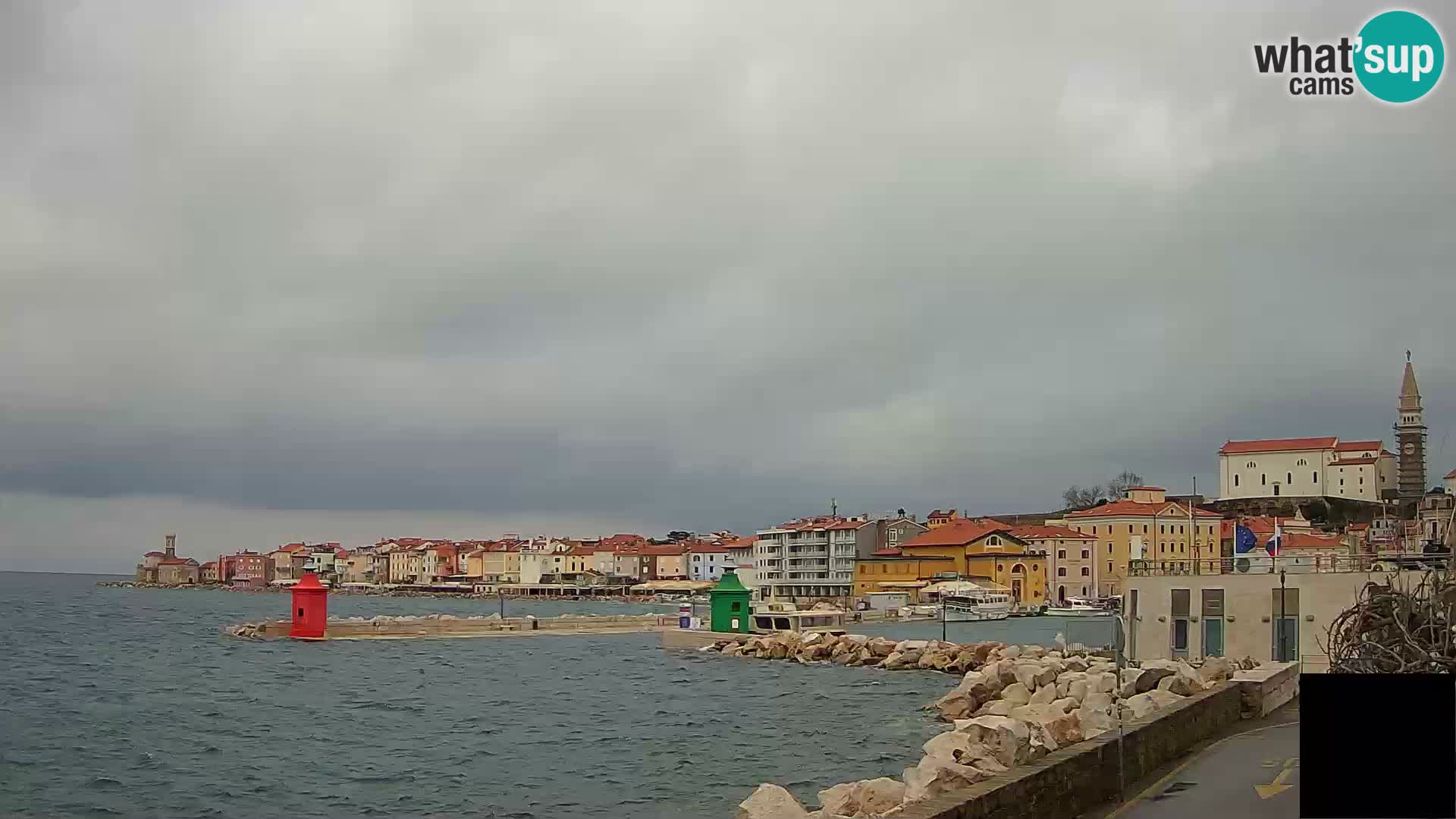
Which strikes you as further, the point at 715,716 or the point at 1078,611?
the point at 1078,611

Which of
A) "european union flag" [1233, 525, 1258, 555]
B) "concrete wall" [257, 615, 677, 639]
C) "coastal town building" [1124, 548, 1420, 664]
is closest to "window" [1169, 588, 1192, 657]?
"coastal town building" [1124, 548, 1420, 664]

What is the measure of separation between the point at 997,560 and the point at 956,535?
4.71 metres

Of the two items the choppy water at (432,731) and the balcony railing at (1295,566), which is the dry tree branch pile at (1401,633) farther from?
the balcony railing at (1295,566)

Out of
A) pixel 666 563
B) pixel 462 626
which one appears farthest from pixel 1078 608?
pixel 666 563

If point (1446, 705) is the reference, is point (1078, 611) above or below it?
below

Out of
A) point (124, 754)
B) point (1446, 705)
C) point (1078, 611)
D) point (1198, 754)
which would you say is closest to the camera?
point (1446, 705)

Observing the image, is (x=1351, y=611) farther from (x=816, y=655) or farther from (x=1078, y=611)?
A: (x=1078, y=611)

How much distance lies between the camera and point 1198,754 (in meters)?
14.8

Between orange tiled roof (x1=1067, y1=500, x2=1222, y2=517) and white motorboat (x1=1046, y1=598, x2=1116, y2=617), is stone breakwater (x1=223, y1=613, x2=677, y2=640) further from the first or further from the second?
orange tiled roof (x1=1067, y1=500, x2=1222, y2=517)

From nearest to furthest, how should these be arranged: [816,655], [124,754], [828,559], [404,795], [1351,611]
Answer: [1351,611], [404,795], [124,754], [816,655], [828,559]

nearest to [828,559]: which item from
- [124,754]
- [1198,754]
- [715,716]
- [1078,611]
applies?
[1078,611]

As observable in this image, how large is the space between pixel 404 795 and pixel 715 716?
12797mm

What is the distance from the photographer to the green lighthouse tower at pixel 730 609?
2466 inches

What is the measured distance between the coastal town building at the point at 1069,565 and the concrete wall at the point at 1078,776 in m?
98.6
